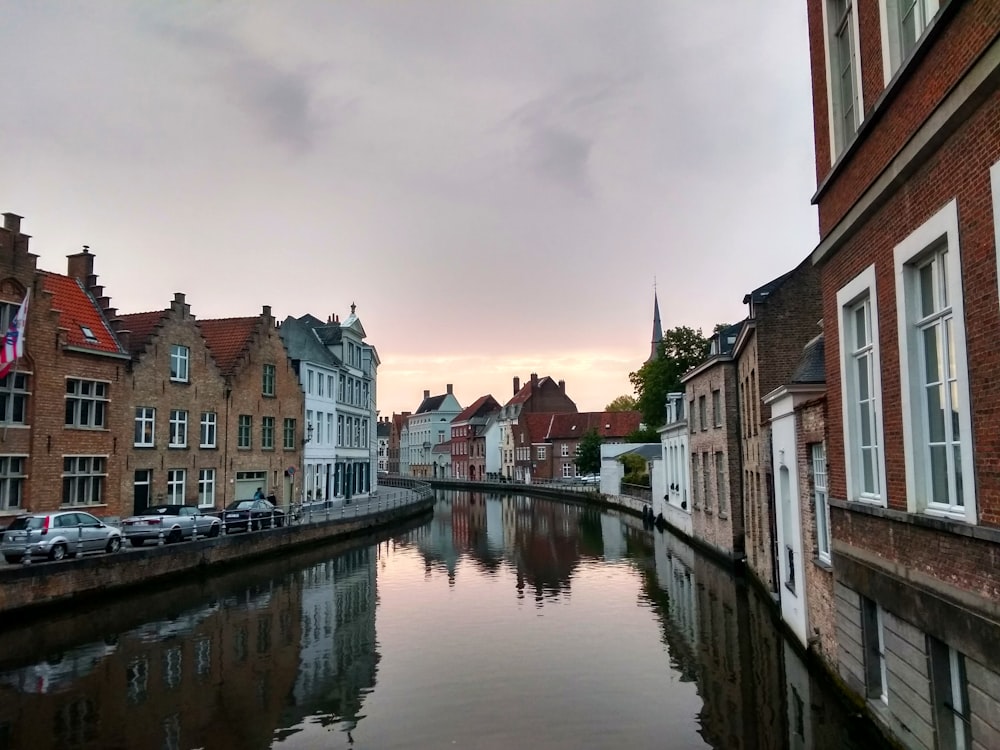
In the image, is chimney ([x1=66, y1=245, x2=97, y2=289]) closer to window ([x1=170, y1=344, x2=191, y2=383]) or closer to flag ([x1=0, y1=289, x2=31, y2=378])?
window ([x1=170, y1=344, x2=191, y2=383])

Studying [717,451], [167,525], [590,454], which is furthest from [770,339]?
[590,454]

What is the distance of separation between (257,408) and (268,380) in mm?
1740

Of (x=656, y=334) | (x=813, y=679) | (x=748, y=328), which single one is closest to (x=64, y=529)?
(x=813, y=679)

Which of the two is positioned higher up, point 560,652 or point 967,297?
point 967,297

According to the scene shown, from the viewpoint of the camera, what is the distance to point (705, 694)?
12234 millimetres

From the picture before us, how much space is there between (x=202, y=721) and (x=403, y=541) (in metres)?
24.9

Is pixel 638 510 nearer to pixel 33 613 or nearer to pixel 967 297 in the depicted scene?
pixel 33 613

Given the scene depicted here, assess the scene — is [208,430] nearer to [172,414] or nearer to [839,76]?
[172,414]

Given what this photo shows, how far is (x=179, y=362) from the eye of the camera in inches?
1240

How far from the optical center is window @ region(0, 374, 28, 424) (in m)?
22.9

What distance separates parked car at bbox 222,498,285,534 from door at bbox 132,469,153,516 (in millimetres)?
2981

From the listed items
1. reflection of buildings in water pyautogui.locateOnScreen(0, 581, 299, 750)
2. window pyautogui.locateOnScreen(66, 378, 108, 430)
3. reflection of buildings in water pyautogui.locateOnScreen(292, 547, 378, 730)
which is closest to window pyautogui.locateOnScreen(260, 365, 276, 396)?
window pyautogui.locateOnScreen(66, 378, 108, 430)

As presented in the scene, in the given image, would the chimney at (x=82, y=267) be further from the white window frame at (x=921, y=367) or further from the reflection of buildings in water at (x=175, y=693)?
the white window frame at (x=921, y=367)

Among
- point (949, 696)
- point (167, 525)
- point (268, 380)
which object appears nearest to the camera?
point (949, 696)
